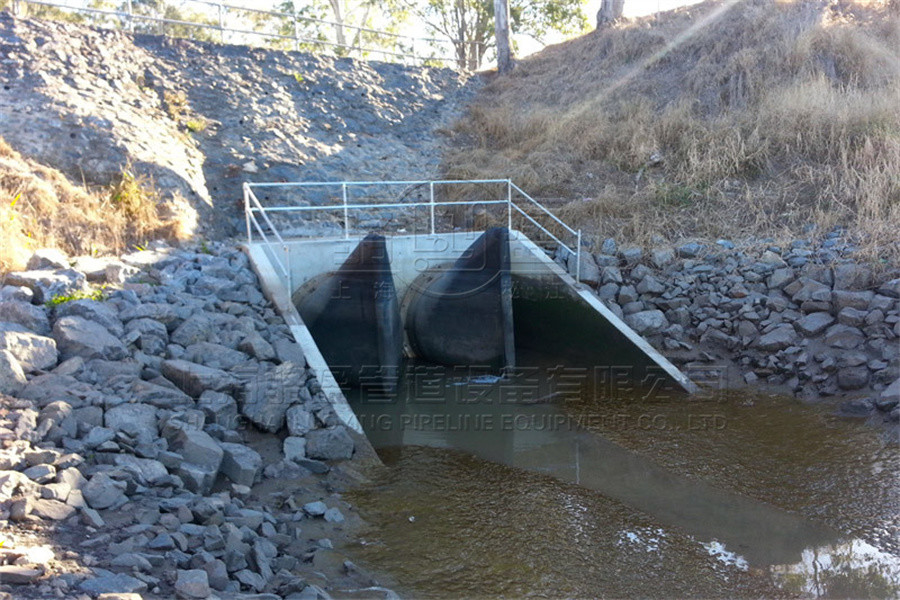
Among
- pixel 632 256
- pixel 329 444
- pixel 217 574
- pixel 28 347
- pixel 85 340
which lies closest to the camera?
pixel 217 574

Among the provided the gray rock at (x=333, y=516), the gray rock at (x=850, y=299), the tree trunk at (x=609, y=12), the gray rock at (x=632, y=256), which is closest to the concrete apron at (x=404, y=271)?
the gray rock at (x=632, y=256)

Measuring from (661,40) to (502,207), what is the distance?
9.20m

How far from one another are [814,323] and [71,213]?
979 centimetres

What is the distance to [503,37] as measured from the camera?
21.6m

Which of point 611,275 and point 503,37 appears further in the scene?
point 503,37

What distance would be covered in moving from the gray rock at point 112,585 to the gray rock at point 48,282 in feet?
13.6

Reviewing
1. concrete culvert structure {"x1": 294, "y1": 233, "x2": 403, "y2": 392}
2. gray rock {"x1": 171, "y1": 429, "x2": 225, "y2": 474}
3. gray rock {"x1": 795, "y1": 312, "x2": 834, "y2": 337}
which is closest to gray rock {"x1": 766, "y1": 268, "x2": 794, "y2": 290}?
gray rock {"x1": 795, "y1": 312, "x2": 834, "y2": 337}

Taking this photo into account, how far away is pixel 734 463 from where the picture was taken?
706 centimetres

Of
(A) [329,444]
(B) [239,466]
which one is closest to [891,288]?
(A) [329,444]

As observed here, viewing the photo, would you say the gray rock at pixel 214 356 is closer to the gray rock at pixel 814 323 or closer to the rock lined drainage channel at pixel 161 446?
the rock lined drainage channel at pixel 161 446

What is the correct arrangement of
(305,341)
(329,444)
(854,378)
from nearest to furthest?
(329,444) < (305,341) < (854,378)

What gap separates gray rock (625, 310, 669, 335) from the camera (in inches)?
396

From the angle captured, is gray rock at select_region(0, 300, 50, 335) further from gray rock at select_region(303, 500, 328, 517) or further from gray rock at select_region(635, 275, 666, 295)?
gray rock at select_region(635, 275, 666, 295)

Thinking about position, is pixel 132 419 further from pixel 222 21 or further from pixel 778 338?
pixel 222 21
